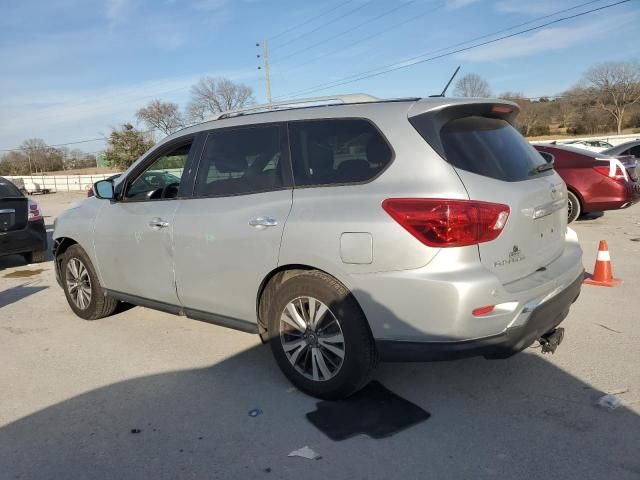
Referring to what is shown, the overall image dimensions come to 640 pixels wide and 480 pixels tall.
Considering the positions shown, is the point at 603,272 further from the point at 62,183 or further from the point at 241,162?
the point at 62,183

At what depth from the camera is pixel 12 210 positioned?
8.34m

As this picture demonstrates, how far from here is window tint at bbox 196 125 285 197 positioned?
364 centimetres

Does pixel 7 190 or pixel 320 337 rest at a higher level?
pixel 7 190

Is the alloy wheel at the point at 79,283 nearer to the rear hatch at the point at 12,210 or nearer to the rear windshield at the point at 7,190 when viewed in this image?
the rear hatch at the point at 12,210

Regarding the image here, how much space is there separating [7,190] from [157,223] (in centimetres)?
601

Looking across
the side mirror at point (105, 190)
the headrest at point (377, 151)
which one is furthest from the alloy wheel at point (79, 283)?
the headrest at point (377, 151)

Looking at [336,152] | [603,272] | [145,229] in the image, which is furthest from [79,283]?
[603,272]

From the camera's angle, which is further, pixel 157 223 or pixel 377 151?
pixel 157 223

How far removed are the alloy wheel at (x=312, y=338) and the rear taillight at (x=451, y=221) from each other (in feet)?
2.60

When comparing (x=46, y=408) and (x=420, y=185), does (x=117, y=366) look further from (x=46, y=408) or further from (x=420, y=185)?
(x=420, y=185)

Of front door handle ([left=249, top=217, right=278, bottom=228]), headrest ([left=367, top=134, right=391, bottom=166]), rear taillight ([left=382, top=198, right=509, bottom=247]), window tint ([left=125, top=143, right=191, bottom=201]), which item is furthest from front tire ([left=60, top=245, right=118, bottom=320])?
rear taillight ([left=382, top=198, right=509, bottom=247])

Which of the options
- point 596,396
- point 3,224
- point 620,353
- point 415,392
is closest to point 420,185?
point 415,392

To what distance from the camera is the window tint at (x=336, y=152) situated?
318cm

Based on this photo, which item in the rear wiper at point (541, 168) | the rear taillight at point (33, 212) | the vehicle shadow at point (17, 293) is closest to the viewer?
the rear wiper at point (541, 168)
